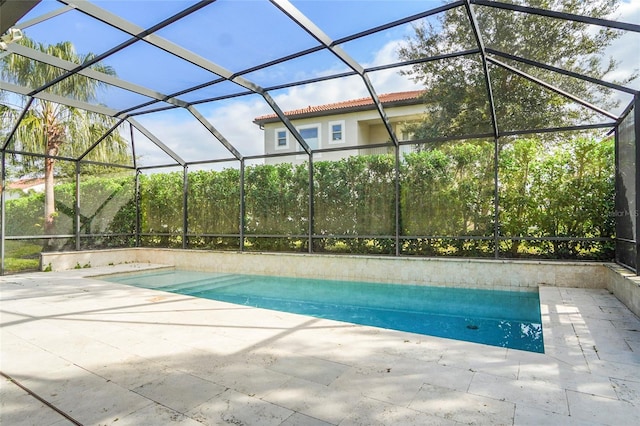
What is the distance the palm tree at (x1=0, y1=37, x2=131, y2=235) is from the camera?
6637 millimetres

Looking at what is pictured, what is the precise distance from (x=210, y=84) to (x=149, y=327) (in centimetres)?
473

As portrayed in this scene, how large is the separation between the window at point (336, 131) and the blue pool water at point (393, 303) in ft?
23.8

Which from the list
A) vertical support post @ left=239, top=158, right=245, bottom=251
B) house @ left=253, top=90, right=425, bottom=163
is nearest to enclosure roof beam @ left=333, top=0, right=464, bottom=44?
vertical support post @ left=239, top=158, right=245, bottom=251

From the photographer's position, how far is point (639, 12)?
4879 mm

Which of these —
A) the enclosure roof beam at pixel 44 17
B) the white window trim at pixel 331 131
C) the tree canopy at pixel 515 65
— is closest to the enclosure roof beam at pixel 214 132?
the enclosure roof beam at pixel 44 17

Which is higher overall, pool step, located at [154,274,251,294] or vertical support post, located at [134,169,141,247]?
vertical support post, located at [134,169,141,247]

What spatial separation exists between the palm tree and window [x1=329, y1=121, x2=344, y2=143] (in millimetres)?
7285

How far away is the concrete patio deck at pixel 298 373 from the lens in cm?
224

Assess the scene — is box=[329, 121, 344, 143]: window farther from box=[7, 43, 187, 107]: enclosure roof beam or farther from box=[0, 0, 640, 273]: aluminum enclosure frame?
box=[7, 43, 187, 107]: enclosure roof beam

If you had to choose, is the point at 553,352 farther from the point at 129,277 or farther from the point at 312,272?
the point at 129,277

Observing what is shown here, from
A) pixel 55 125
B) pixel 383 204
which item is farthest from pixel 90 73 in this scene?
pixel 383 204

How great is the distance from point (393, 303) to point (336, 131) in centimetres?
934

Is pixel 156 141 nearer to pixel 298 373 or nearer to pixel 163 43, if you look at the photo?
pixel 163 43

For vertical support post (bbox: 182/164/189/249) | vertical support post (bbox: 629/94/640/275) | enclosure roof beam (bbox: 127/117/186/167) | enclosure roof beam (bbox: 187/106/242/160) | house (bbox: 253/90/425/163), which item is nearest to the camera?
vertical support post (bbox: 629/94/640/275)
